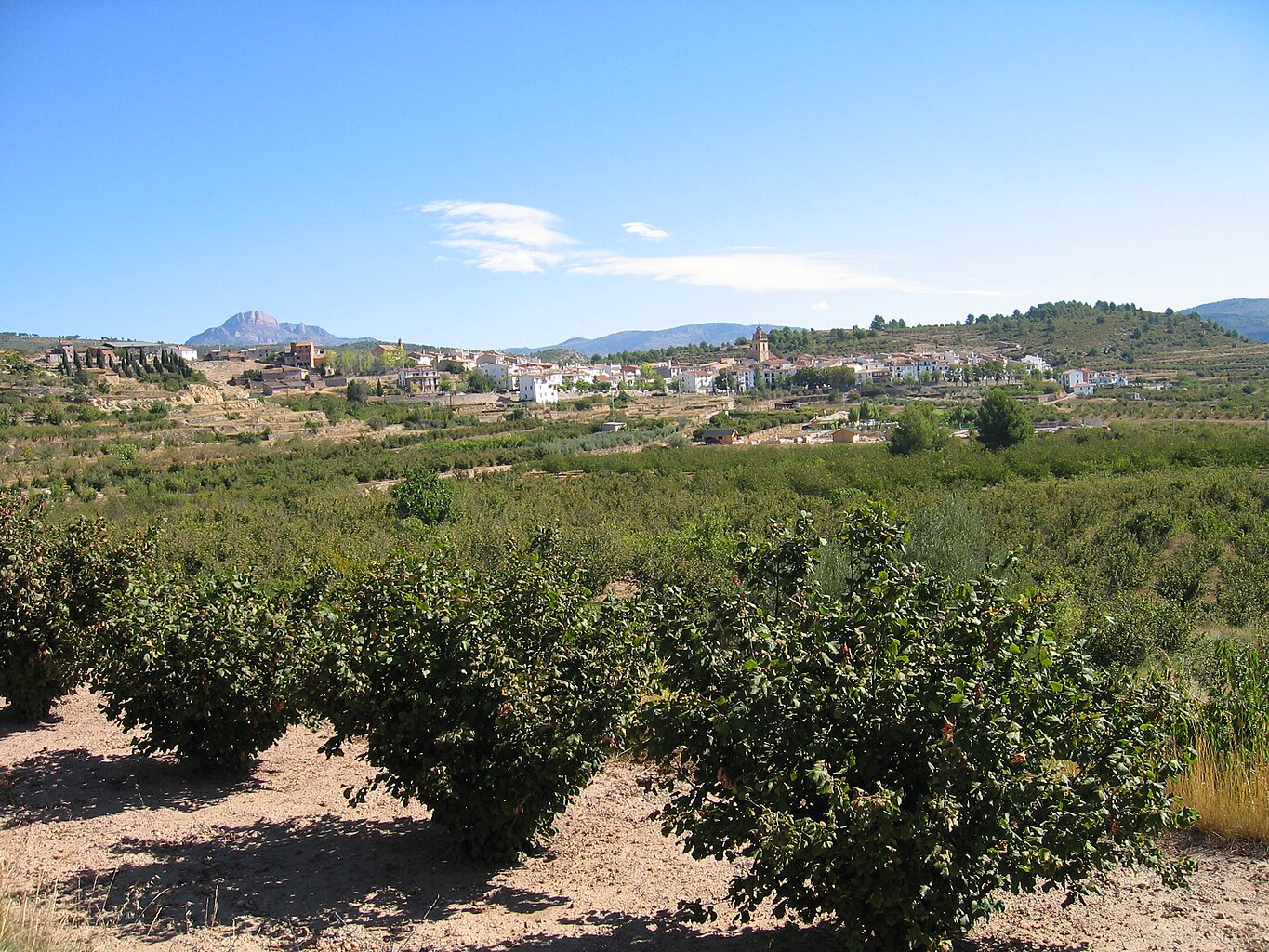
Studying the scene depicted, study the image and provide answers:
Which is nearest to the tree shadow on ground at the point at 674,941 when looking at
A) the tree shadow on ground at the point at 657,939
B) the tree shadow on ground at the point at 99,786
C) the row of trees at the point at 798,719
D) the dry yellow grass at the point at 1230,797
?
the tree shadow on ground at the point at 657,939

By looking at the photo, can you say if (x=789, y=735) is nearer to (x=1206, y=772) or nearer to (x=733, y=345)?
(x=1206, y=772)

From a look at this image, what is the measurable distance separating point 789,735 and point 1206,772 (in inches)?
138

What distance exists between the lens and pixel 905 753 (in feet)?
11.3

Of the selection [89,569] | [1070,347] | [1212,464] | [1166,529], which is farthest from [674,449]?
[1070,347]

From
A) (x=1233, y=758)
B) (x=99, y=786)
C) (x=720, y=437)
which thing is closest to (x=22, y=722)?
(x=99, y=786)

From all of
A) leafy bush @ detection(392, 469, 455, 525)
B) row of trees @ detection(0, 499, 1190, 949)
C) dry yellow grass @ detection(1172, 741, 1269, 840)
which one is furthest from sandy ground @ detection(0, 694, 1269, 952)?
leafy bush @ detection(392, 469, 455, 525)

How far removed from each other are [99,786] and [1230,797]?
299 inches

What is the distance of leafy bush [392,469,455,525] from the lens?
71.9ft

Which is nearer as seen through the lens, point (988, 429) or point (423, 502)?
point (423, 502)

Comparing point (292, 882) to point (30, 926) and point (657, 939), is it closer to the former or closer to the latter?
point (30, 926)

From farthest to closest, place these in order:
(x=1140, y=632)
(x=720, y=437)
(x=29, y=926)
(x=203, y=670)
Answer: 1. (x=720, y=437)
2. (x=1140, y=632)
3. (x=203, y=670)
4. (x=29, y=926)

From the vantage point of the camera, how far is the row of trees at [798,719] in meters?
3.17

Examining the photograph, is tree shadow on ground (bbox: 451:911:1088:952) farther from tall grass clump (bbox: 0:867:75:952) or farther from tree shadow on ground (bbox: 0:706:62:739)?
tree shadow on ground (bbox: 0:706:62:739)

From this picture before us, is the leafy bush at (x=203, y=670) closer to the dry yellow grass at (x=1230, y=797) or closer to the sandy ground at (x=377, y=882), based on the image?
the sandy ground at (x=377, y=882)
